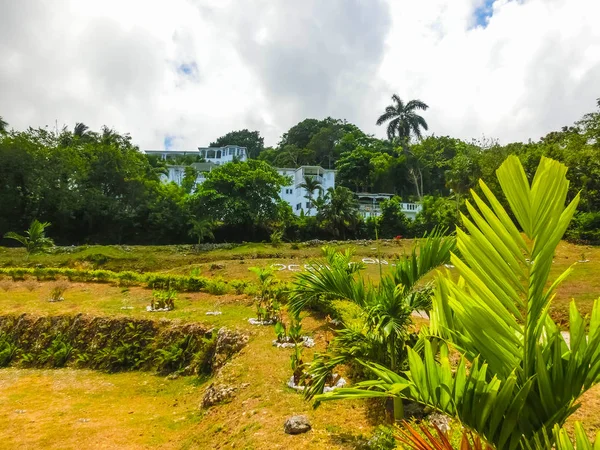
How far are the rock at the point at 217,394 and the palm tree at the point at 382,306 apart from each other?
1.92 m

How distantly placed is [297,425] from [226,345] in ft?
12.5

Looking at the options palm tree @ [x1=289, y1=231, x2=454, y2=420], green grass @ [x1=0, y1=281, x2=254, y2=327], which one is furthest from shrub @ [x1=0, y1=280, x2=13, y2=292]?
palm tree @ [x1=289, y1=231, x2=454, y2=420]

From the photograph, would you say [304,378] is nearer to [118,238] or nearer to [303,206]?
[118,238]

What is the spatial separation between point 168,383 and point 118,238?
28.2m

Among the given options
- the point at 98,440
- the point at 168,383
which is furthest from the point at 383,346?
the point at 168,383

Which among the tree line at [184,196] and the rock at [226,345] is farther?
the tree line at [184,196]

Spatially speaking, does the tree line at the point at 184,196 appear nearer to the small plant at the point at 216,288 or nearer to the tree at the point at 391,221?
the tree at the point at 391,221

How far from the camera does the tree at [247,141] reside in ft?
218

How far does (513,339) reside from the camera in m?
1.84

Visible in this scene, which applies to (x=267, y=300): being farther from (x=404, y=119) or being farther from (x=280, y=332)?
(x=404, y=119)

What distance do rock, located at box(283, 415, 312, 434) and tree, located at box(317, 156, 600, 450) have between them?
6.91ft

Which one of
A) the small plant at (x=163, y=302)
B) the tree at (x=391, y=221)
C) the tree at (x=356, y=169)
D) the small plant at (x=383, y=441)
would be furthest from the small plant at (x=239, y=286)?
the tree at (x=356, y=169)

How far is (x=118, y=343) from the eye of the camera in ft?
27.8

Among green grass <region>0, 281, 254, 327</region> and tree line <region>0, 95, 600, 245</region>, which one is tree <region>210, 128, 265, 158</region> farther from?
green grass <region>0, 281, 254, 327</region>
